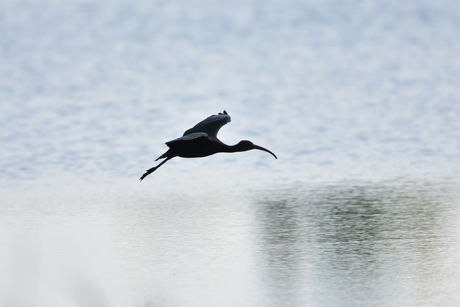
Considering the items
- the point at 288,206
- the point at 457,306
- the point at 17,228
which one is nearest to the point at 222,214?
the point at 288,206

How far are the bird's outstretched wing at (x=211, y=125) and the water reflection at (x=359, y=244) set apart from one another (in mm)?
2935

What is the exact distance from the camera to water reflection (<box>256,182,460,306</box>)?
1390cm

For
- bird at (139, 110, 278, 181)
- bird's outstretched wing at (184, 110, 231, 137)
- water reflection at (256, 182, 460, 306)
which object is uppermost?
bird's outstretched wing at (184, 110, 231, 137)

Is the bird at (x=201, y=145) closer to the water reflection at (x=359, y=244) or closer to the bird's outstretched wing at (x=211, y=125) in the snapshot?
the bird's outstretched wing at (x=211, y=125)

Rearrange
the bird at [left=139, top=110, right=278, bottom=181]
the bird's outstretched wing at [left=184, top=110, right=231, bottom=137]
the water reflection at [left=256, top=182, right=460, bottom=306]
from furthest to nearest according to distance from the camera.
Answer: the bird's outstretched wing at [left=184, top=110, right=231, bottom=137] → the bird at [left=139, top=110, right=278, bottom=181] → the water reflection at [left=256, top=182, right=460, bottom=306]

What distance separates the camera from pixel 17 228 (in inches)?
825

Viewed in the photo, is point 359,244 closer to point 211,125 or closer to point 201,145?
point 211,125

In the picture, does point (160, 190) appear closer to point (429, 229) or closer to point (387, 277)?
point (429, 229)

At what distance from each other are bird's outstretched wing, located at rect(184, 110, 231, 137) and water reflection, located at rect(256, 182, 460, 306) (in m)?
2.93

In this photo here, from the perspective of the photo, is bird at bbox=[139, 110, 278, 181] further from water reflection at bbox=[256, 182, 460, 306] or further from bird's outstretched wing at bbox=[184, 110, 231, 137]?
water reflection at bbox=[256, 182, 460, 306]

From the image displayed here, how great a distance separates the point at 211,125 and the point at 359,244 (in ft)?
14.4

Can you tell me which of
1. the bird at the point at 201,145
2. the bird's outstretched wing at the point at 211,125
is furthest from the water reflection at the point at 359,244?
the bird's outstretched wing at the point at 211,125

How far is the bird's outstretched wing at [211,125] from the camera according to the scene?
1669cm

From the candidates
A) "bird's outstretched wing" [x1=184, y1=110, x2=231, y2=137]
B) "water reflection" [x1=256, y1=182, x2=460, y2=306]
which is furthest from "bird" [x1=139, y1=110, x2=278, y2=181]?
"water reflection" [x1=256, y1=182, x2=460, y2=306]
